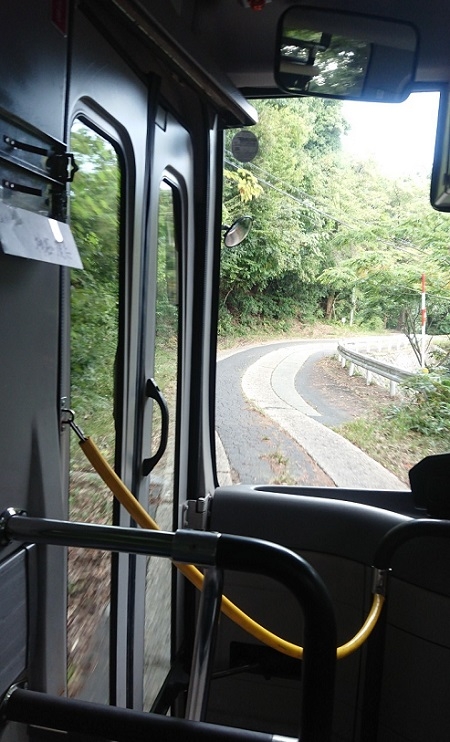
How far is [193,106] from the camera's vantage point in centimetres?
233

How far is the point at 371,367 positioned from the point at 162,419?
0.93m

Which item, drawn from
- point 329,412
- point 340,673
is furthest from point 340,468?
point 340,673

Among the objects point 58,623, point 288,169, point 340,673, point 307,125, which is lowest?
point 340,673

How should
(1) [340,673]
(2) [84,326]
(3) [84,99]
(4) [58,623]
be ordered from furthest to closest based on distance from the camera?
1. (1) [340,673]
2. (2) [84,326]
3. (3) [84,99]
4. (4) [58,623]

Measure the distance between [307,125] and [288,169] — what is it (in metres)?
0.20

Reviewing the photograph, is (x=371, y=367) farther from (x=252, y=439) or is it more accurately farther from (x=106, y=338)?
(x=106, y=338)

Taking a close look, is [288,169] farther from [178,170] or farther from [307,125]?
[178,170]

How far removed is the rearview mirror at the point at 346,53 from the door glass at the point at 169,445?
657 mm

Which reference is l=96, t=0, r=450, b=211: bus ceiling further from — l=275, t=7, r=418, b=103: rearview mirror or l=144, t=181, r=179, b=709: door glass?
l=144, t=181, r=179, b=709: door glass

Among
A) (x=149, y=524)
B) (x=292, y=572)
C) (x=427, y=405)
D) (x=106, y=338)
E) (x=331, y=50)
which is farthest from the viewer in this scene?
(x=427, y=405)

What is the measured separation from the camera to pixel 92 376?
1.60 meters

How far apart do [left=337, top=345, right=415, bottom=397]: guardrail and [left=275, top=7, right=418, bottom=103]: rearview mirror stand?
1.01 meters

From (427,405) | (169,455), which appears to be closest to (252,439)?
(169,455)

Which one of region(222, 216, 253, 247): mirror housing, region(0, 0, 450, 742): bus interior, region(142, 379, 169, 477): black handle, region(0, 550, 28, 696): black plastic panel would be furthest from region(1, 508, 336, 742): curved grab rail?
region(222, 216, 253, 247): mirror housing
